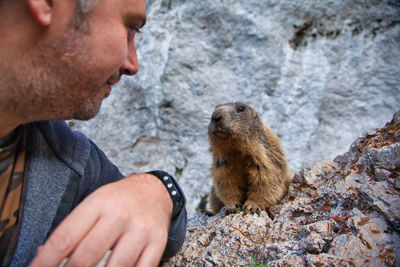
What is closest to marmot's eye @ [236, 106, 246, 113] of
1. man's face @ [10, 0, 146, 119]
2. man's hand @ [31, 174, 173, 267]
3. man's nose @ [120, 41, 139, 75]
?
man's nose @ [120, 41, 139, 75]

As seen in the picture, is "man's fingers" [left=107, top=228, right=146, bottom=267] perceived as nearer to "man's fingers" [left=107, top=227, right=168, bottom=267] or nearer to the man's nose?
"man's fingers" [left=107, top=227, right=168, bottom=267]

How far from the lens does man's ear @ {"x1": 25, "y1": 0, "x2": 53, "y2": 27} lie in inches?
51.1

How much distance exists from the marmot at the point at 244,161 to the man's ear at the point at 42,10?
78.3 inches

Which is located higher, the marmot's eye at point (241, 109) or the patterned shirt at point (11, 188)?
the patterned shirt at point (11, 188)

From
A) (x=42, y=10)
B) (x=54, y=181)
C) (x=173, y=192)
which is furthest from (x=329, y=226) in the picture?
(x=42, y=10)

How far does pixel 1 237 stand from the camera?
1.53 meters

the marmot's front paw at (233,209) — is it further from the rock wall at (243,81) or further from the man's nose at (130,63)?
the rock wall at (243,81)

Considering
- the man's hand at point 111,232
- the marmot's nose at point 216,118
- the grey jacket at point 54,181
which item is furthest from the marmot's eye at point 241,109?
the man's hand at point 111,232

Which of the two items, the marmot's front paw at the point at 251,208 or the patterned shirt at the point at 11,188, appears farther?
the marmot's front paw at the point at 251,208

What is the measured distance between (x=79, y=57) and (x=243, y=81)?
3.54 metres

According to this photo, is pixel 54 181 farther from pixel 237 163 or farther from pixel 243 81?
pixel 243 81

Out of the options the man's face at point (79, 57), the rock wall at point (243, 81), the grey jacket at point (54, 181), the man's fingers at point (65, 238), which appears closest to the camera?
the man's fingers at point (65, 238)

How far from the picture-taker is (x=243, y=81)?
4793 mm

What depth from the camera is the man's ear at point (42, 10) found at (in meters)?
1.30
